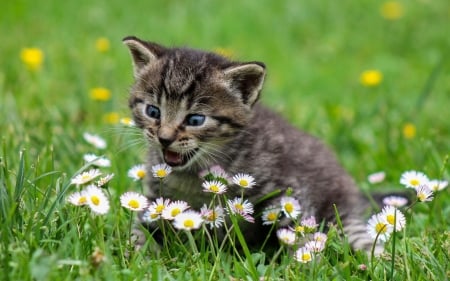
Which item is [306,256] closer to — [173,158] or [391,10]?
[173,158]

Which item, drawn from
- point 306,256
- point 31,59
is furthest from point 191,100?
point 31,59

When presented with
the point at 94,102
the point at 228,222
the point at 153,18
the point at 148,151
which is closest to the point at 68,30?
the point at 153,18

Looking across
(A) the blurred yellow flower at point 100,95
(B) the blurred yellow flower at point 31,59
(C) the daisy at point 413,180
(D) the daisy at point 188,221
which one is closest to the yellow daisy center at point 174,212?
(D) the daisy at point 188,221

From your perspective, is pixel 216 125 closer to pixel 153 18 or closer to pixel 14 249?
pixel 14 249

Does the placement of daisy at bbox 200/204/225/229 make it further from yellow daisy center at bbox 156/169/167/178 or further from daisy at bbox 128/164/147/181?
daisy at bbox 128/164/147/181

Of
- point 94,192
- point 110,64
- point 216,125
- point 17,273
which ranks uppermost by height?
point 110,64

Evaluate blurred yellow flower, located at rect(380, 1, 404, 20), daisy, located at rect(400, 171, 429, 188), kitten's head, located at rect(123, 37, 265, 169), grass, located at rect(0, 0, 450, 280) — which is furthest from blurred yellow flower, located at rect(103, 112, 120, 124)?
blurred yellow flower, located at rect(380, 1, 404, 20)
